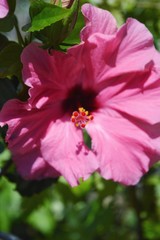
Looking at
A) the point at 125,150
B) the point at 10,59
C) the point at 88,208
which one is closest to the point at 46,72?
the point at 10,59

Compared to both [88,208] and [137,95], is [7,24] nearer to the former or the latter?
[137,95]

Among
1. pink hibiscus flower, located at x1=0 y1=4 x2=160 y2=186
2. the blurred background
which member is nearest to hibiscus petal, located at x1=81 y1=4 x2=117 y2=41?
pink hibiscus flower, located at x1=0 y1=4 x2=160 y2=186

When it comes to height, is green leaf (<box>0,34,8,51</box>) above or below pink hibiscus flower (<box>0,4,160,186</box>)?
above

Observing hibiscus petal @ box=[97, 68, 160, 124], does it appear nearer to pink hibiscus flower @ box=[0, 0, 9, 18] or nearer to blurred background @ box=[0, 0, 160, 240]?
pink hibiscus flower @ box=[0, 0, 9, 18]

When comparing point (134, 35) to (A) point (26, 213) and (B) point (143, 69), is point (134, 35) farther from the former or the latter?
(A) point (26, 213)

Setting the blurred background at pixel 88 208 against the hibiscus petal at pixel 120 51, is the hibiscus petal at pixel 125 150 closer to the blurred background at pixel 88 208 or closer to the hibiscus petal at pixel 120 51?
the hibiscus petal at pixel 120 51

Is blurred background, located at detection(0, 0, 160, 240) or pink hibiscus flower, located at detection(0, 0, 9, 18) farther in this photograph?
blurred background, located at detection(0, 0, 160, 240)

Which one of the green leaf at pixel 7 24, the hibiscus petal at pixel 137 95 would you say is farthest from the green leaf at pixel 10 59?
the hibiscus petal at pixel 137 95
